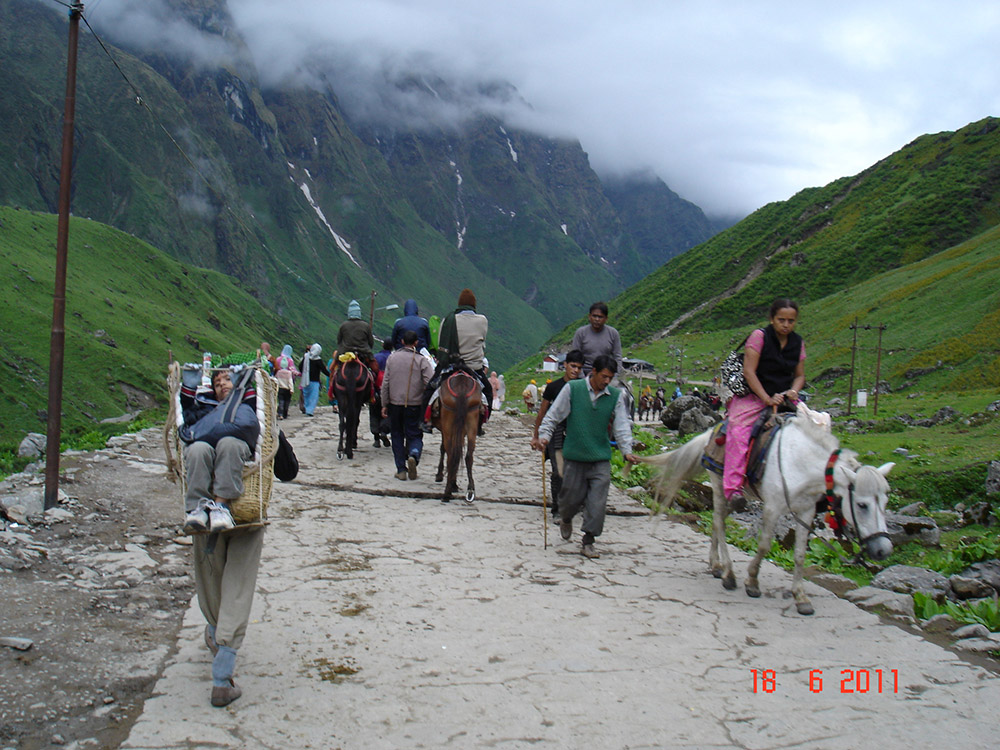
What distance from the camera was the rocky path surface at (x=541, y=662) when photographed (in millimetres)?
4266

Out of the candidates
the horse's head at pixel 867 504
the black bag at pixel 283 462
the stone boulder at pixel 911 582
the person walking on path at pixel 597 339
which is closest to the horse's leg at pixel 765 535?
the horse's head at pixel 867 504

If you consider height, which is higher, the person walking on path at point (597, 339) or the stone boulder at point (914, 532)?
the person walking on path at point (597, 339)

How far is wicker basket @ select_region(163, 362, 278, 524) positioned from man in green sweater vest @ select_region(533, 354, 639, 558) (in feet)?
11.4

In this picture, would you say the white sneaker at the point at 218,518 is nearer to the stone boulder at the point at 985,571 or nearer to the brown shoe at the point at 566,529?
the brown shoe at the point at 566,529

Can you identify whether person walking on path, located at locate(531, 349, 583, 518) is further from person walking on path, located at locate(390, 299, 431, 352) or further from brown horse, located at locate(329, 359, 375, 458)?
brown horse, located at locate(329, 359, 375, 458)

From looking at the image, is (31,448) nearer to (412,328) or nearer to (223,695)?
(412,328)

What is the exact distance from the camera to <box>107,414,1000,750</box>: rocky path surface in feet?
14.0

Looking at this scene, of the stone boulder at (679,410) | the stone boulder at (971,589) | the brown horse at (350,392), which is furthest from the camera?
the stone boulder at (679,410)

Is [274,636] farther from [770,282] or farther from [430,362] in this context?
[770,282]

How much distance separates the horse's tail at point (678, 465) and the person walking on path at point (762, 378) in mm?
632

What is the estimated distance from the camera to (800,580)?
6.42 metres

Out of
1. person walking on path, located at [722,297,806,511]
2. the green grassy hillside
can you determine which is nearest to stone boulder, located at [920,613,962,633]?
person walking on path, located at [722,297,806,511]

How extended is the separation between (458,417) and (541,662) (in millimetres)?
5194
